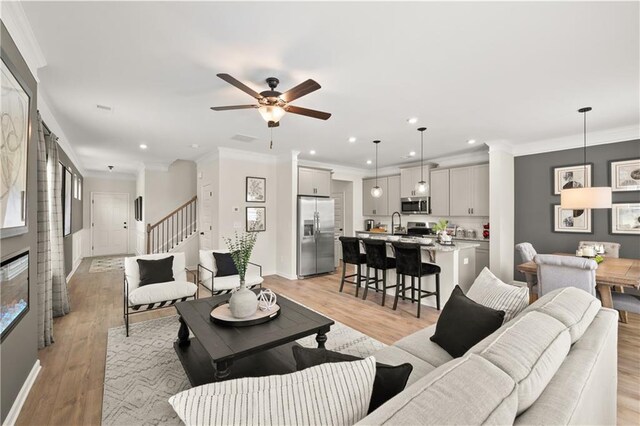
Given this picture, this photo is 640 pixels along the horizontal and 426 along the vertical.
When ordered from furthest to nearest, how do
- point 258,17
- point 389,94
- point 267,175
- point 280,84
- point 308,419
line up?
point 267,175
point 389,94
point 280,84
point 258,17
point 308,419

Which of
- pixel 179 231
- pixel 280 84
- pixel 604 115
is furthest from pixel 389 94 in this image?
pixel 179 231

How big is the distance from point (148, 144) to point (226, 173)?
56.6 inches

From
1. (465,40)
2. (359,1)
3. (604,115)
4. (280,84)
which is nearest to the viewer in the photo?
(359,1)

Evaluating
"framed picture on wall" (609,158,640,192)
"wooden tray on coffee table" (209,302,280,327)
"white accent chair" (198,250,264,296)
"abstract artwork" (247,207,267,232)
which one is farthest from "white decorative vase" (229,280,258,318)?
"framed picture on wall" (609,158,640,192)

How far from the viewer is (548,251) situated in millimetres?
5027

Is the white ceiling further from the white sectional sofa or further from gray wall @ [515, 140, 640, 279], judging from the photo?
the white sectional sofa

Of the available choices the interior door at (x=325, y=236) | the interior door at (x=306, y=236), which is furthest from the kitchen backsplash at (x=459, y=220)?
the interior door at (x=306, y=236)

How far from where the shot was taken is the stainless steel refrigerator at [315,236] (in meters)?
6.10

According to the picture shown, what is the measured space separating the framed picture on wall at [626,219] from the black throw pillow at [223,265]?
18.7 feet

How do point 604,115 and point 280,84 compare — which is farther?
point 604,115

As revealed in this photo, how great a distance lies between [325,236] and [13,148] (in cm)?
513

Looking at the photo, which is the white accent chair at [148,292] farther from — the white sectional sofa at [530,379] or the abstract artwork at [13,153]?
the white sectional sofa at [530,379]

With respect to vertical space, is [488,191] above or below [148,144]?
below

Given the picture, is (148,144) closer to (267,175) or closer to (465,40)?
(267,175)
